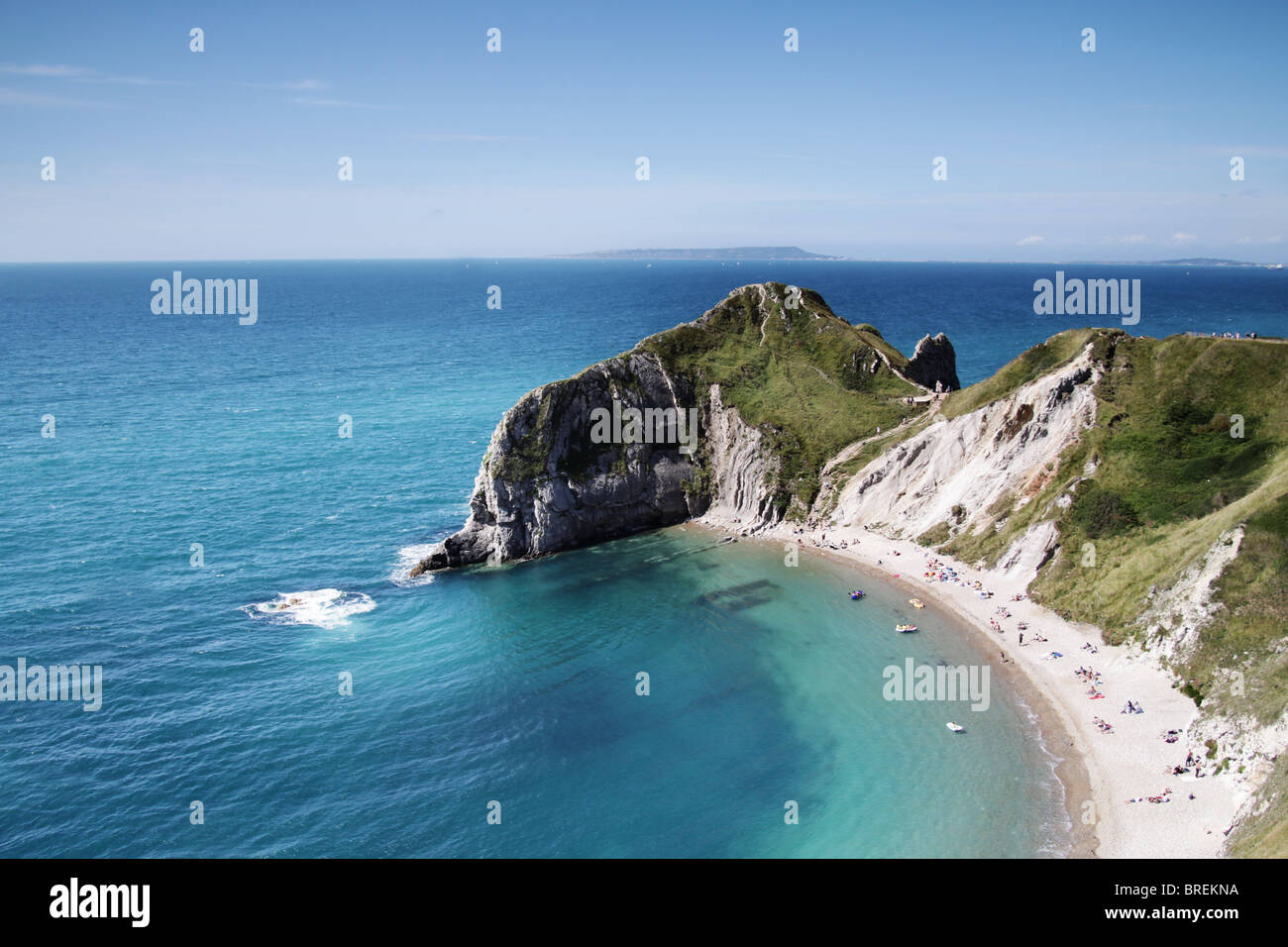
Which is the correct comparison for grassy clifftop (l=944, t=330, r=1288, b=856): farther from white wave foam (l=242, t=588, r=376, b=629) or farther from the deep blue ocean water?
white wave foam (l=242, t=588, r=376, b=629)

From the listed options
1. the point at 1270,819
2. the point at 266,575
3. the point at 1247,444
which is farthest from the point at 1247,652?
the point at 266,575

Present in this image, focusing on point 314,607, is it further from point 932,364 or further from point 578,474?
point 932,364

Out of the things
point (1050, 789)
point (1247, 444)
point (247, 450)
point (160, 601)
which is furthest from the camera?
point (247, 450)

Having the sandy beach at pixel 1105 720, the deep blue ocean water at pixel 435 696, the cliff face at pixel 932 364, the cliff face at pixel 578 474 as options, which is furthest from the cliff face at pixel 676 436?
the sandy beach at pixel 1105 720

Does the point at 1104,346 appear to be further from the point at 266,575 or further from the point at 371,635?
the point at 266,575

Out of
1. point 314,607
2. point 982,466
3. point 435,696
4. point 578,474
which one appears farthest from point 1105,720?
point 314,607

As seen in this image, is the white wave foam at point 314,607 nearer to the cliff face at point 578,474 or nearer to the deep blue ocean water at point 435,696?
the deep blue ocean water at point 435,696

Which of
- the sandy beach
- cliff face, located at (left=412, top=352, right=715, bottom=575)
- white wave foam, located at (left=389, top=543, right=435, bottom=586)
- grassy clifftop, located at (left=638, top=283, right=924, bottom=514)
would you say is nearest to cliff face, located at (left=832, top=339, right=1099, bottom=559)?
the sandy beach
